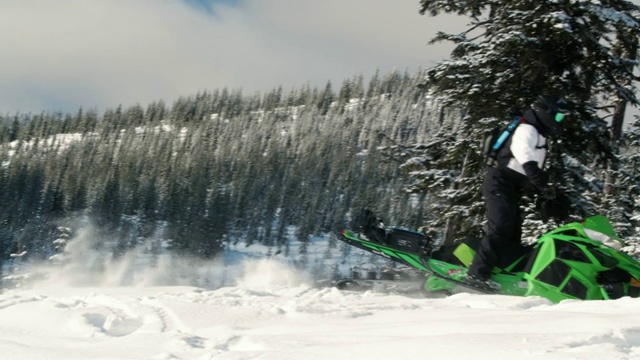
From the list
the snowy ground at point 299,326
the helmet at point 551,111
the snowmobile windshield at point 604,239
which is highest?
the helmet at point 551,111

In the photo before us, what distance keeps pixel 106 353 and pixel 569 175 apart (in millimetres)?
8925

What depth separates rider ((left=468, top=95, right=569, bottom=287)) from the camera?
6.25 meters

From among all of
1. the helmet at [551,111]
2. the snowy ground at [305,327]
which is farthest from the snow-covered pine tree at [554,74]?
the snowy ground at [305,327]

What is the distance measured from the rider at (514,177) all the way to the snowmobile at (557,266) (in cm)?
18

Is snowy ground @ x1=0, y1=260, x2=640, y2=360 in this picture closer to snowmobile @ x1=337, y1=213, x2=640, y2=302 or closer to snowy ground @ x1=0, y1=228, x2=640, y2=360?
snowy ground @ x1=0, y1=228, x2=640, y2=360

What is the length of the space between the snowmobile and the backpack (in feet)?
3.09

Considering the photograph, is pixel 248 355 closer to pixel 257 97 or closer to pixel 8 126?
pixel 8 126

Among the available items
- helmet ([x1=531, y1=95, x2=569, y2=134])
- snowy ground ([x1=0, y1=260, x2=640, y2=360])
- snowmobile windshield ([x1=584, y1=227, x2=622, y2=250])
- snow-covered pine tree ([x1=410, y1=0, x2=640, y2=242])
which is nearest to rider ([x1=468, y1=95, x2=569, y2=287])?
helmet ([x1=531, y1=95, x2=569, y2=134])

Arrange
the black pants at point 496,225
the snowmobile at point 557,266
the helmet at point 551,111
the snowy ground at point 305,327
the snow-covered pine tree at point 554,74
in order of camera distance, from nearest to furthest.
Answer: the snowy ground at point 305,327 → the snowmobile at point 557,266 → the helmet at point 551,111 → the black pants at point 496,225 → the snow-covered pine tree at point 554,74

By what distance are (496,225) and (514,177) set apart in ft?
1.78

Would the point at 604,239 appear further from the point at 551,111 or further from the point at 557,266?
the point at 551,111

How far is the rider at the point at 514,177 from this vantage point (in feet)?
20.5

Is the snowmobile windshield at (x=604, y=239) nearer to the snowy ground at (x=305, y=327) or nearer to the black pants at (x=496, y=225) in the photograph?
the black pants at (x=496, y=225)

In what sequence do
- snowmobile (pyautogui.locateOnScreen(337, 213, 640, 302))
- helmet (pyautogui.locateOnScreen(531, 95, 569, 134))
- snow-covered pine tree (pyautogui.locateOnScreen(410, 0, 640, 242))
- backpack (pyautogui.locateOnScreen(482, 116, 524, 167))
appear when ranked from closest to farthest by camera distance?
snowmobile (pyautogui.locateOnScreen(337, 213, 640, 302)) → helmet (pyautogui.locateOnScreen(531, 95, 569, 134)) → backpack (pyautogui.locateOnScreen(482, 116, 524, 167)) → snow-covered pine tree (pyautogui.locateOnScreen(410, 0, 640, 242))
